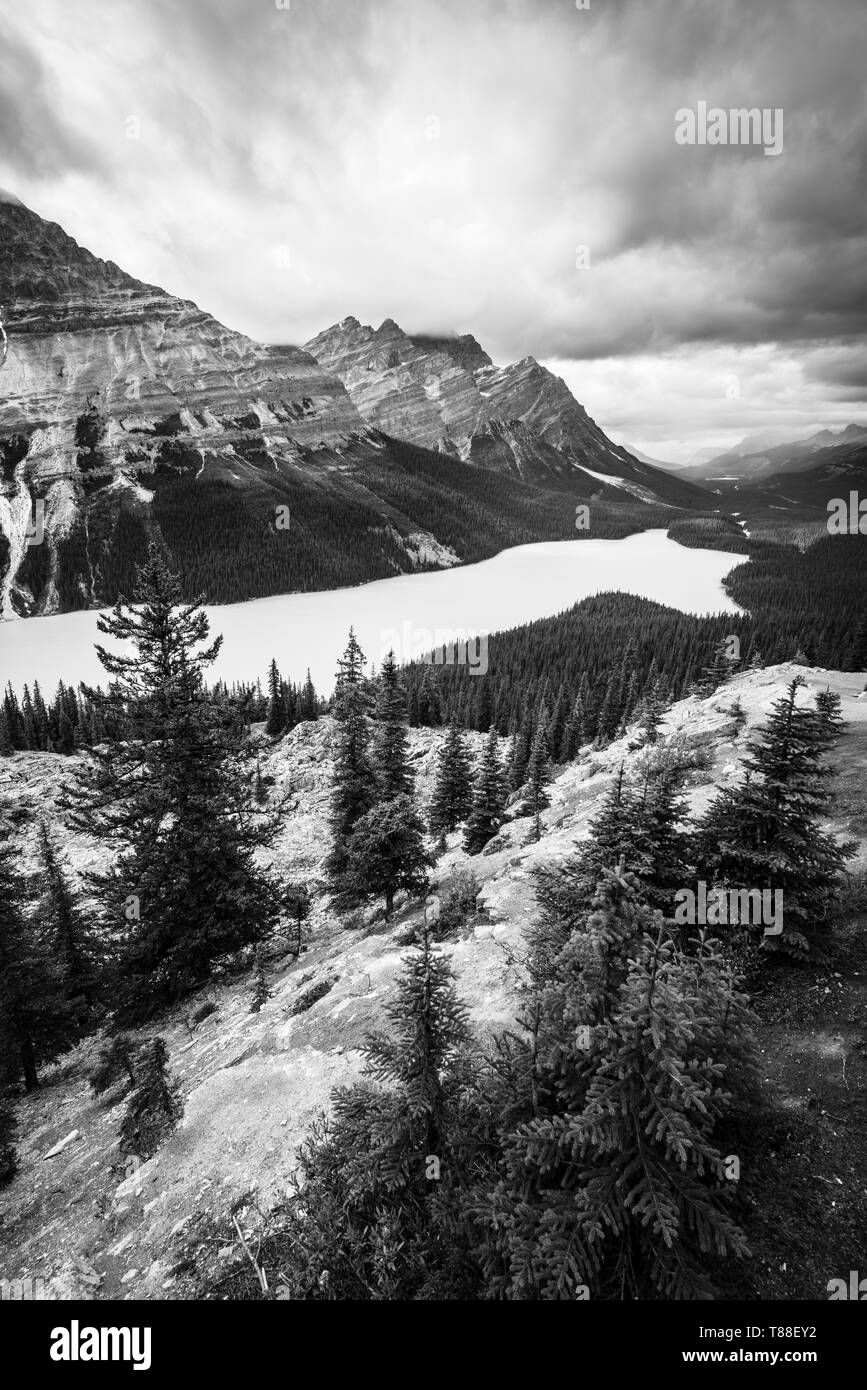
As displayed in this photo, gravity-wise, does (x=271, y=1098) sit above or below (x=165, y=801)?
below

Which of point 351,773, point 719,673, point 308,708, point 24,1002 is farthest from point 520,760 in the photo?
point 24,1002

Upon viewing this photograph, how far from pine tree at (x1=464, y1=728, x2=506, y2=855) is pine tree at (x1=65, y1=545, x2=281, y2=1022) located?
1528cm

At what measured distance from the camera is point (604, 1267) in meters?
5.71

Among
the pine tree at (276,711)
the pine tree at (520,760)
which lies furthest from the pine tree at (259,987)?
the pine tree at (276,711)

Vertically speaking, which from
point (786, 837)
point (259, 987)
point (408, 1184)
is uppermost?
point (786, 837)

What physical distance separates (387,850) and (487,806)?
10.5 meters

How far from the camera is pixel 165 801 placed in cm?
1611

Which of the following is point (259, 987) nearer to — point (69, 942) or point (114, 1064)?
point (114, 1064)

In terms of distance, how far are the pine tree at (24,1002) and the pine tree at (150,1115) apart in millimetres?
5452

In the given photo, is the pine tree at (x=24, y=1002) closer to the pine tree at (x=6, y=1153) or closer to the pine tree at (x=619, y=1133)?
→ the pine tree at (x=6, y=1153)

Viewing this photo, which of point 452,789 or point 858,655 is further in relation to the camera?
point 858,655

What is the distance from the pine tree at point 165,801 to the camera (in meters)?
15.9
